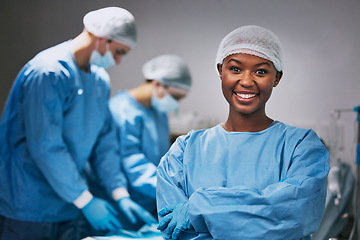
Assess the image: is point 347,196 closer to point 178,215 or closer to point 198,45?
point 198,45

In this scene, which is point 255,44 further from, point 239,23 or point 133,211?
point 133,211

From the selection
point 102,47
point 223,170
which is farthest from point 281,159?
point 102,47

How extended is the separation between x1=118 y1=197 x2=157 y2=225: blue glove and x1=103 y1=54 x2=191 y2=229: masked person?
12 cm

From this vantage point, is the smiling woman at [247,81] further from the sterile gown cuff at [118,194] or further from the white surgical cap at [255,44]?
the sterile gown cuff at [118,194]

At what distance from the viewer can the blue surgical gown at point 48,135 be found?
179 centimetres

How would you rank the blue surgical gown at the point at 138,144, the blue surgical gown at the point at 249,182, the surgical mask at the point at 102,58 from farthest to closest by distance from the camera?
the blue surgical gown at the point at 138,144 < the surgical mask at the point at 102,58 < the blue surgical gown at the point at 249,182

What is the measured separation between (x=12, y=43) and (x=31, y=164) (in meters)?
0.66

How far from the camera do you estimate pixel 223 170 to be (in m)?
1.19

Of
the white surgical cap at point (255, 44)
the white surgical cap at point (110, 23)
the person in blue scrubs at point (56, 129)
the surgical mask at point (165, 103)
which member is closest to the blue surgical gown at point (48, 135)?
the person in blue scrubs at point (56, 129)

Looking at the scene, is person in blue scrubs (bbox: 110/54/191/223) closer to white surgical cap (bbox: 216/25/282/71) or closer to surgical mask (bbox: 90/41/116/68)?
surgical mask (bbox: 90/41/116/68)

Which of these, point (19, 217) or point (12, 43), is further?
point (12, 43)

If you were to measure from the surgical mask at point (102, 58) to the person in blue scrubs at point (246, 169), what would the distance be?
0.82 m

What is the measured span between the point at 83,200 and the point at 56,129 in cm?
38

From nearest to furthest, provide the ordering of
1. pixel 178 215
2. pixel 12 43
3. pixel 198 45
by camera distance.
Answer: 1. pixel 178 215
2. pixel 12 43
3. pixel 198 45
